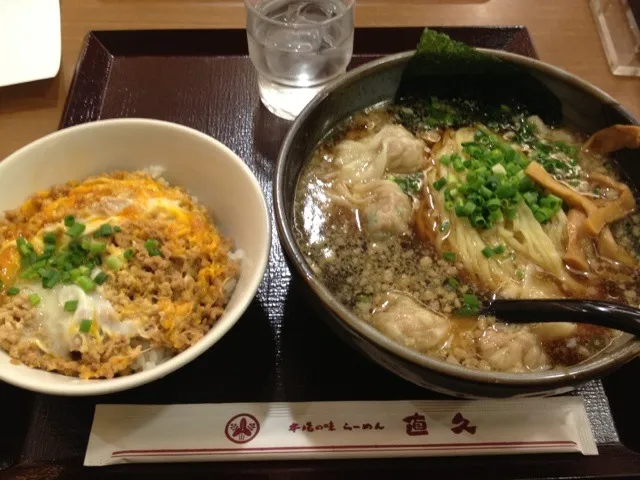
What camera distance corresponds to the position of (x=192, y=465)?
117 cm

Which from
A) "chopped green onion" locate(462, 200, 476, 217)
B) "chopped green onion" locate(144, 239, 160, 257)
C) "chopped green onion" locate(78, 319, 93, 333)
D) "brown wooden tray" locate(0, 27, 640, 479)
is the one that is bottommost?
"brown wooden tray" locate(0, 27, 640, 479)

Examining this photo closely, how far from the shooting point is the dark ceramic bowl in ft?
3.30

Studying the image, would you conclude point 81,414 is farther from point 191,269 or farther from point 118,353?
point 191,269

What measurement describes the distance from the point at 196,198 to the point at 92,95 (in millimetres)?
745

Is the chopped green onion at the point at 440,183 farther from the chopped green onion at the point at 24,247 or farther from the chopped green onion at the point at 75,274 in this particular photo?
the chopped green onion at the point at 24,247

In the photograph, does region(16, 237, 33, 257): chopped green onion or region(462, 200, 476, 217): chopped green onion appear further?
region(462, 200, 476, 217): chopped green onion

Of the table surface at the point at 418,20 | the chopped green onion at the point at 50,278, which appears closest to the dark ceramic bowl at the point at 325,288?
the chopped green onion at the point at 50,278

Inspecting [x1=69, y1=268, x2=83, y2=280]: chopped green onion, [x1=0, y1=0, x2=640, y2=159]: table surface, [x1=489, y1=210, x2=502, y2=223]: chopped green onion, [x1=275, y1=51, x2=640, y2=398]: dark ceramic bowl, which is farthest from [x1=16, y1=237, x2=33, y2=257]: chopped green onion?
[x1=489, y1=210, x2=502, y2=223]: chopped green onion

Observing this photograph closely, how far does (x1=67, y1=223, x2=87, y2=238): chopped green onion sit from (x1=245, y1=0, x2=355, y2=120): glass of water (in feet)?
2.93

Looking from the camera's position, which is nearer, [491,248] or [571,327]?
[571,327]

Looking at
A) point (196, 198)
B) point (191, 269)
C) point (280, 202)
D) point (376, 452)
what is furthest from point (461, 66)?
point (376, 452)

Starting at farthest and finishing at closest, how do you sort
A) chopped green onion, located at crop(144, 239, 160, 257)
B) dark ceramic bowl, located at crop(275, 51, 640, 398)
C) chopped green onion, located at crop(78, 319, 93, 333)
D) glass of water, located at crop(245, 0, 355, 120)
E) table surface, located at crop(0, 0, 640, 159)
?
table surface, located at crop(0, 0, 640, 159) → glass of water, located at crop(245, 0, 355, 120) → chopped green onion, located at crop(144, 239, 160, 257) → chopped green onion, located at crop(78, 319, 93, 333) → dark ceramic bowl, located at crop(275, 51, 640, 398)

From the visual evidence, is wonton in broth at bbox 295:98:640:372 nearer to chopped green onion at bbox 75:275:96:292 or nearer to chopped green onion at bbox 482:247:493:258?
chopped green onion at bbox 482:247:493:258

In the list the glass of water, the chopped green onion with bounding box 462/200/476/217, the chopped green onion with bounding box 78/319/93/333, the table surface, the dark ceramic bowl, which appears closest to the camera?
the dark ceramic bowl
